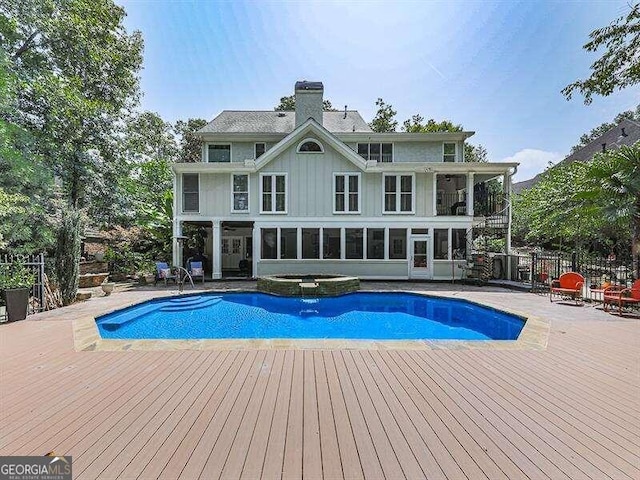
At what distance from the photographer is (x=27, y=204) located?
11.6 meters

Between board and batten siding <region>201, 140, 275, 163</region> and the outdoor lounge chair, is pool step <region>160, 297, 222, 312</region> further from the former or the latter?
the outdoor lounge chair

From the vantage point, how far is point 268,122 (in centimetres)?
1831

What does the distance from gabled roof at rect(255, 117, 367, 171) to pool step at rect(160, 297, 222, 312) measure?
6.70m

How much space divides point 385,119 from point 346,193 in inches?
736

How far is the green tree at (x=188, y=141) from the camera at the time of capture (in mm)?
32156

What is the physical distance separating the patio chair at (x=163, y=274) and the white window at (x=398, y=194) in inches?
404

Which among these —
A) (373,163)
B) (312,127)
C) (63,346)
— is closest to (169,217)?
(312,127)

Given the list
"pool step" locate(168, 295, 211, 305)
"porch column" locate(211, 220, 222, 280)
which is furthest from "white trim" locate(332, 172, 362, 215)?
"pool step" locate(168, 295, 211, 305)

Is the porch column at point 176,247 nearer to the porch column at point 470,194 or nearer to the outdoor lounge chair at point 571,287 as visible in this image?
the porch column at point 470,194

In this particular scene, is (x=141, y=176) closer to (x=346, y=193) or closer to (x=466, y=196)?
(x=346, y=193)

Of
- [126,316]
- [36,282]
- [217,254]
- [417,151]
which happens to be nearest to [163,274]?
[217,254]

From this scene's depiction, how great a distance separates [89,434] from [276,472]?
71.6 inches

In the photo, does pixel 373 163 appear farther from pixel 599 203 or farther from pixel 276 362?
pixel 276 362

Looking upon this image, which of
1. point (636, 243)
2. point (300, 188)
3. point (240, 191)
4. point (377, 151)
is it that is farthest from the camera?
point (377, 151)
